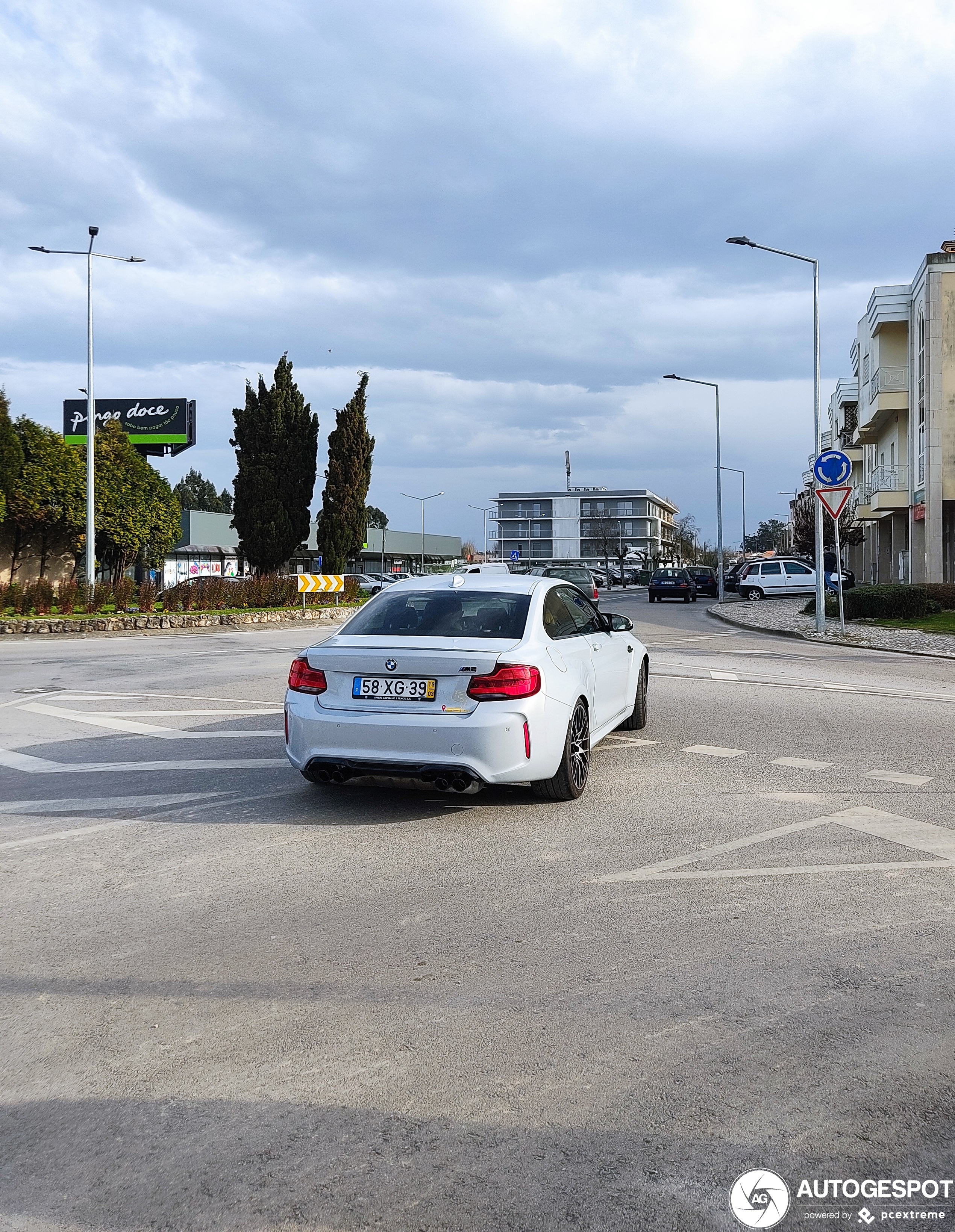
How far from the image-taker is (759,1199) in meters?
A: 2.70

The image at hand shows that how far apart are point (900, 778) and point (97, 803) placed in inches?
220

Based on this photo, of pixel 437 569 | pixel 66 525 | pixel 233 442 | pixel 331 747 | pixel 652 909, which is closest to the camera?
pixel 652 909

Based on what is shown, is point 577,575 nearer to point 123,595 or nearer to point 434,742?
point 123,595

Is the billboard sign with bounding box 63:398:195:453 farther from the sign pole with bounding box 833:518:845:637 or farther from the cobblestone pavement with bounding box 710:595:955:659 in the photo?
the sign pole with bounding box 833:518:845:637

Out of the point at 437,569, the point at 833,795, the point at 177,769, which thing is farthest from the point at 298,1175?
the point at 437,569

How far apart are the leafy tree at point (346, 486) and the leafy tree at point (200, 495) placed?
97.3m

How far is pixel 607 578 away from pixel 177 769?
76.0 metres

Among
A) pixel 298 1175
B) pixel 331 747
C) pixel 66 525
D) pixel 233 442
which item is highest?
pixel 233 442

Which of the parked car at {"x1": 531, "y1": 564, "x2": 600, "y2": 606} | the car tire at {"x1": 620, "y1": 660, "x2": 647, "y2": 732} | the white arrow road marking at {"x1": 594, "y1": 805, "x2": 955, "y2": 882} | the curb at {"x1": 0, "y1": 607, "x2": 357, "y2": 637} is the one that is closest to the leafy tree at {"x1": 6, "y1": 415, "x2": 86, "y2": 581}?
the curb at {"x1": 0, "y1": 607, "x2": 357, "y2": 637}

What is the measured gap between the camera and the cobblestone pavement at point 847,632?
20391 mm

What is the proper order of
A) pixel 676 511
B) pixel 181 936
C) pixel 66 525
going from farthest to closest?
pixel 676 511 < pixel 66 525 < pixel 181 936

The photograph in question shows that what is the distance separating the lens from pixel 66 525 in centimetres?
3731

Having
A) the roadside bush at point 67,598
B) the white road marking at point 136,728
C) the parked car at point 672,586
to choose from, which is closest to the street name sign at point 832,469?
the white road marking at point 136,728

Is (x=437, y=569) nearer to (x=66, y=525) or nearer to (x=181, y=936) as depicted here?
(x=66, y=525)
